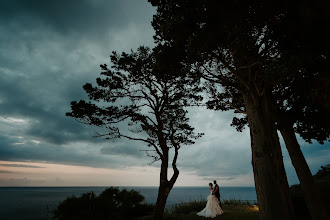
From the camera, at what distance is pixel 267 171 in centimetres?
509

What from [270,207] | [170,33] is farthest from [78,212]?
[170,33]

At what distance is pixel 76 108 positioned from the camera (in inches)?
409

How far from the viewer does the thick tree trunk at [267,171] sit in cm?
484

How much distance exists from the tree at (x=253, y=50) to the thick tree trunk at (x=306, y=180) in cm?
374

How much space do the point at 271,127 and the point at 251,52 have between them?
2.77 meters

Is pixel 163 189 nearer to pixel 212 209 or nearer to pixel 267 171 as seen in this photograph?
pixel 212 209

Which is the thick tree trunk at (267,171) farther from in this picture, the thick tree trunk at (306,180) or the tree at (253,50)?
the thick tree trunk at (306,180)

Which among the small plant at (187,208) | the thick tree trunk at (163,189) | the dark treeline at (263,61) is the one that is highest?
the dark treeline at (263,61)

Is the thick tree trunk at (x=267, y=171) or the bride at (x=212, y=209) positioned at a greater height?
the thick tree trunk at (x=267, y=171)

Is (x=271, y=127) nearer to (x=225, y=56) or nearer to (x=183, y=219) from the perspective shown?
(x=225, y=56)

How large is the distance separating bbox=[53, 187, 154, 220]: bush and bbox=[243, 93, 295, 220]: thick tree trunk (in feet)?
32.6

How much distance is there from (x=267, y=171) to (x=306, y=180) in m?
4.89

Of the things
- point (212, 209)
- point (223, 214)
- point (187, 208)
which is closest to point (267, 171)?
point (212, 209)

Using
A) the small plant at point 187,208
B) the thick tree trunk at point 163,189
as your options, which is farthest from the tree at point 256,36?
the small plant at point 187,208
